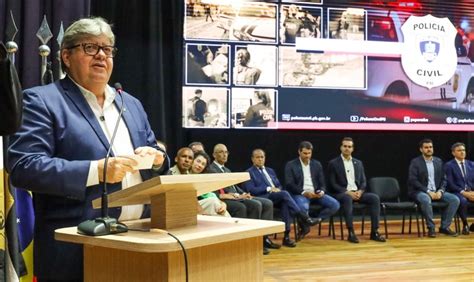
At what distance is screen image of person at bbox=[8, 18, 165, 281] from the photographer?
157 cm

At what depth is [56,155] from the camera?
1707 mm

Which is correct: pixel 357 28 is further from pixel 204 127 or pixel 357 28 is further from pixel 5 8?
pixel 5 8

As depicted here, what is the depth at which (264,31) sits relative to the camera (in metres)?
6.59

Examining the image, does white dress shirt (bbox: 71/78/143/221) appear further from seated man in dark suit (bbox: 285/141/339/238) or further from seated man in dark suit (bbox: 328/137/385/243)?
seated man in dark suit (bbox: 328/137/385/243)

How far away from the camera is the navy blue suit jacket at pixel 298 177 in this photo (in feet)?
21.6

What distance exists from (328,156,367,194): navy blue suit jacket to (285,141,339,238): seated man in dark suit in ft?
0.45

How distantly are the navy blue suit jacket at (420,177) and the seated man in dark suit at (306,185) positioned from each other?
3.83 ft

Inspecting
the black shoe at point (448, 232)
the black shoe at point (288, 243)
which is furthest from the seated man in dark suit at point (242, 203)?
the black shoe at point (448, 232)

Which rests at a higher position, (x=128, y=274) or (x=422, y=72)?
(x=422, y=72)

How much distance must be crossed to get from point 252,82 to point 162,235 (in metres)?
5.21

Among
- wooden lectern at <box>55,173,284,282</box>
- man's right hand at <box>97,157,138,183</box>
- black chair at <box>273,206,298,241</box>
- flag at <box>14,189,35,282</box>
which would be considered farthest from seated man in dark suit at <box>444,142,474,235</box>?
man's right hand at <box>97,157,138,183</box>

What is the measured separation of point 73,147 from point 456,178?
644 centimetres

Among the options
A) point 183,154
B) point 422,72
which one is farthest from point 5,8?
point 422,72

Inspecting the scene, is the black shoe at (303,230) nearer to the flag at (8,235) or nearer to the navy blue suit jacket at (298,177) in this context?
the navy blue suit jacket at (298,177)
